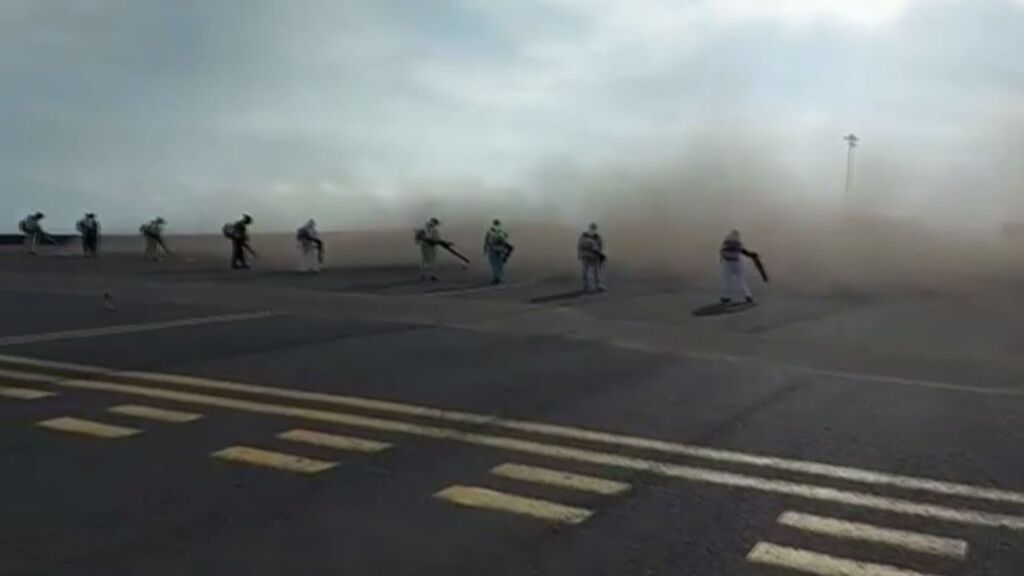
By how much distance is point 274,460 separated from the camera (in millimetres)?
6426

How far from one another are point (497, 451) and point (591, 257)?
18.3m

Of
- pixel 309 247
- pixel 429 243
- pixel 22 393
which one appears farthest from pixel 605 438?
pixel 309 247

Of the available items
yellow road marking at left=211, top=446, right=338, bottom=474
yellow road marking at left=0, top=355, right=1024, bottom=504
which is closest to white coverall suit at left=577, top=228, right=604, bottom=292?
yellow road marking at left=0, top=355, right=1024, bottom=504

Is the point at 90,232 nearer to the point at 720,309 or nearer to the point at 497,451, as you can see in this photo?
the point at 720,309

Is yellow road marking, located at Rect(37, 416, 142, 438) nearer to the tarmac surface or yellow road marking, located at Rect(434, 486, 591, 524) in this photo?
the tarmac surface

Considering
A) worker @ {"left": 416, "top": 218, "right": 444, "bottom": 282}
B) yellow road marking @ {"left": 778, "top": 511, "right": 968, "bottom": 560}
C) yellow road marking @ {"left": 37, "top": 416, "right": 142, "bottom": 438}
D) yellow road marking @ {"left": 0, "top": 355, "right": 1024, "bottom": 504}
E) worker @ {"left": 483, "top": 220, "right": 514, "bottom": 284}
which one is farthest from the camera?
worker @ {"left": 416, "top": 218, "right": 444, "bottom": 282}

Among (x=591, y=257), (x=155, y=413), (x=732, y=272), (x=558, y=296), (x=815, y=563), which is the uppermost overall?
(x=591, y=257)

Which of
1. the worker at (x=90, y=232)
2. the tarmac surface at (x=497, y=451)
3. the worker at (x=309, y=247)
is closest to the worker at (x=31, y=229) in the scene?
the worker at (x=90, y=232)

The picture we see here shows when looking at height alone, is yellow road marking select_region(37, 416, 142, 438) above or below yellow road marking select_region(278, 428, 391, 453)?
above

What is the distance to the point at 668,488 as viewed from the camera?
5.98 m

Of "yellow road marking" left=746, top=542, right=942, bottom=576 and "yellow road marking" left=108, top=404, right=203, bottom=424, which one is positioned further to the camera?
"yellow road marking" left=108, top=404, right=203, bottom=424

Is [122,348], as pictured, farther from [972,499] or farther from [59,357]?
[972,499]

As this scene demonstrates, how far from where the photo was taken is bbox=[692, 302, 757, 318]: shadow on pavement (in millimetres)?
19188

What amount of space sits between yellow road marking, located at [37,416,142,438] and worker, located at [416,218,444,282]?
804 inches
